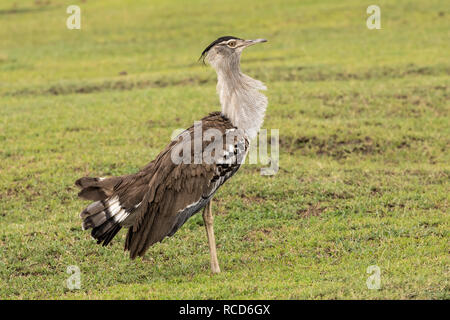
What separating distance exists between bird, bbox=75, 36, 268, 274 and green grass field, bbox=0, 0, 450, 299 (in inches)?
23.6

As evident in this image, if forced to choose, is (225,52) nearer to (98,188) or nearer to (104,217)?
(98,188)

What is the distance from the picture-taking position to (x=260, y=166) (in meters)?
10.6

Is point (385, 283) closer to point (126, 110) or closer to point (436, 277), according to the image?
point (436, 277)

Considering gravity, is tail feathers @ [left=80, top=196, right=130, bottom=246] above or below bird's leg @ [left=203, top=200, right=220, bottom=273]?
above

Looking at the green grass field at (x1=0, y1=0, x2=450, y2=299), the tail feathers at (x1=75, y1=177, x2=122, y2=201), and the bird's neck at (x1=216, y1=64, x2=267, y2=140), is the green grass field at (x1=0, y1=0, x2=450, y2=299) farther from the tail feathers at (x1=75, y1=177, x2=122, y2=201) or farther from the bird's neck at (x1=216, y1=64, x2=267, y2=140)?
the bird's neck at (x1=216, y1=64, x2=267, y2=140)

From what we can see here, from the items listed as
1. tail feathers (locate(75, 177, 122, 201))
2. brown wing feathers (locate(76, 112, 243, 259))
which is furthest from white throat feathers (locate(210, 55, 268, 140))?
tail feathers (locate(75, 177, 122, 201))

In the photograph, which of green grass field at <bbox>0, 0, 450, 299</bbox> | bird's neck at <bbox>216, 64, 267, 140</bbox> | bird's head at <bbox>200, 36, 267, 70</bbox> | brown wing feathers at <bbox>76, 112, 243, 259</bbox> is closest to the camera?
brown wing feathers at <bbox>76, 112, 243, 259</bbox>

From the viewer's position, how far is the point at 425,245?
7410mm

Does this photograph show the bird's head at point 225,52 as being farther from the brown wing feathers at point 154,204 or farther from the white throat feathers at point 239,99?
the brown wing feathers at point 154,204

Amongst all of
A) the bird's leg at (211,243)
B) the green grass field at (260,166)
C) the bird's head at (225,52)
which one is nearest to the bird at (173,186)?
the bird's leg at (211,243)

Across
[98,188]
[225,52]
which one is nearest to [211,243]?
[98,188]

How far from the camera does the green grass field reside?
6879 millimetres

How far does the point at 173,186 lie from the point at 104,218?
2.63ft

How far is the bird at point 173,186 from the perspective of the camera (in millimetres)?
6570
